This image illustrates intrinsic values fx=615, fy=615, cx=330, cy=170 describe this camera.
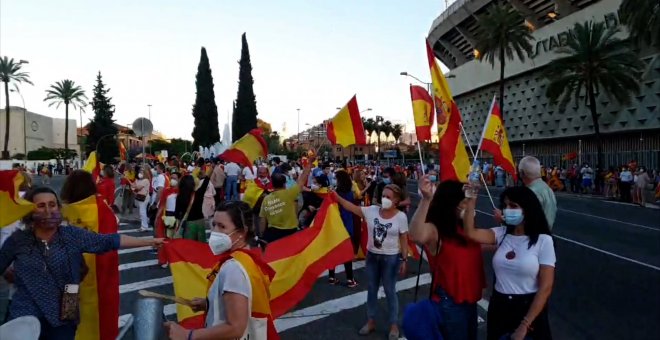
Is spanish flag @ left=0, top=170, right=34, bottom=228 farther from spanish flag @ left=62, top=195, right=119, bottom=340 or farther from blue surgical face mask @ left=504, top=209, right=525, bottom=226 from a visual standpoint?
blue surgical face mask @ left=504, top=209, right=525, bottom=226

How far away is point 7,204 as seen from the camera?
3.41m

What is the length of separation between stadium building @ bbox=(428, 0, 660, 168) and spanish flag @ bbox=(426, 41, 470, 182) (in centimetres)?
3356

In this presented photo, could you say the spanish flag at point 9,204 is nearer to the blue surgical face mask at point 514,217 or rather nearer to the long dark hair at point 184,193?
the blue surgical face mask at point 514,217

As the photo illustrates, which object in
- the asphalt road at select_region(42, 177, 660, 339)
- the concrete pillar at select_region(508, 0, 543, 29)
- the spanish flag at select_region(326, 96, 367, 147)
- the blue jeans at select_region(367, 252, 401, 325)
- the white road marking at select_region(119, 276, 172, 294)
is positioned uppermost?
the concrete pillar at select_region(508, 0, 543, 29)

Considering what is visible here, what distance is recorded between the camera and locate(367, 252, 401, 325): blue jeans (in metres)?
6.32

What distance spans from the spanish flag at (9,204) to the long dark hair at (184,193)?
5569 millimetres

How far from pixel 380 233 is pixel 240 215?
3.30 m

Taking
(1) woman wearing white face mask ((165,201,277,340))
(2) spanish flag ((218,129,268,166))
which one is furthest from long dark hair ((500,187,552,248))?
(2) spanish flag ((218,129,268,166))

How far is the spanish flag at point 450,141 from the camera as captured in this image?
5.25m

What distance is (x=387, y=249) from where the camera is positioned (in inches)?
250

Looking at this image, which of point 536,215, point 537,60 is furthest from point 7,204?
point 537,60

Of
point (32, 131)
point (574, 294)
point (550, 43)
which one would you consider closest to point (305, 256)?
point (574, 294)

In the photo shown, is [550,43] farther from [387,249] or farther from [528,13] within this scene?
[387,249]

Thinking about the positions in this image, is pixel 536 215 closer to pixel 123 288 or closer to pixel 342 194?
pixel 342 194
